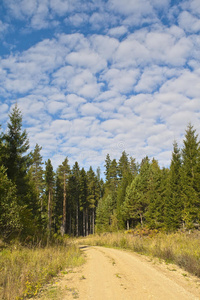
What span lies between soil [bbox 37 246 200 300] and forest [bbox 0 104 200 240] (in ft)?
19.3

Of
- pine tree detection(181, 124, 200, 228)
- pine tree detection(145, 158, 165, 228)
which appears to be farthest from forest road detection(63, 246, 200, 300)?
pine tree detection(145, 158, 165, 228)

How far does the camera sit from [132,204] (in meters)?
37.3

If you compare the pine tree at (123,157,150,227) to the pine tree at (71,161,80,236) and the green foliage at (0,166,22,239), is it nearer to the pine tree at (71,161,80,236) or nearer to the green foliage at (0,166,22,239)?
the pine tree at (71,161,80,236)

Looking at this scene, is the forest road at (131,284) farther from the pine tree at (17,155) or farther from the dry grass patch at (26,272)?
the pine tree at (17,155)

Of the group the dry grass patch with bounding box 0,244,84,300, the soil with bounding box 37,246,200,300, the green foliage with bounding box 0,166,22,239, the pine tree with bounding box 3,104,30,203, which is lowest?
the soil with bounding box 37,246,200,300

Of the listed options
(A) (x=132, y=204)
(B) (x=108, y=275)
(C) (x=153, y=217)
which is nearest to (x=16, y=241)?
(B) (x=108, y=275)

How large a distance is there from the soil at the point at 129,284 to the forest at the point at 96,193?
589 centimetres

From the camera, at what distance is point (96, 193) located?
220 feet

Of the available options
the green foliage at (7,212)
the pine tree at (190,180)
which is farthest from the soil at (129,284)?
the pine tree at (190,180)

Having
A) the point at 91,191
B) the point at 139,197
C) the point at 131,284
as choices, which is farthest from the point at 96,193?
the point at 131,284

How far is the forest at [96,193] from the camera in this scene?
13.3 meters

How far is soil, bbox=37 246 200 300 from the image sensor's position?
561cm

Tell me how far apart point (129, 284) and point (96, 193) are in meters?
61.3

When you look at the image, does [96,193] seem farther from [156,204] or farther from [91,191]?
[156,204]
